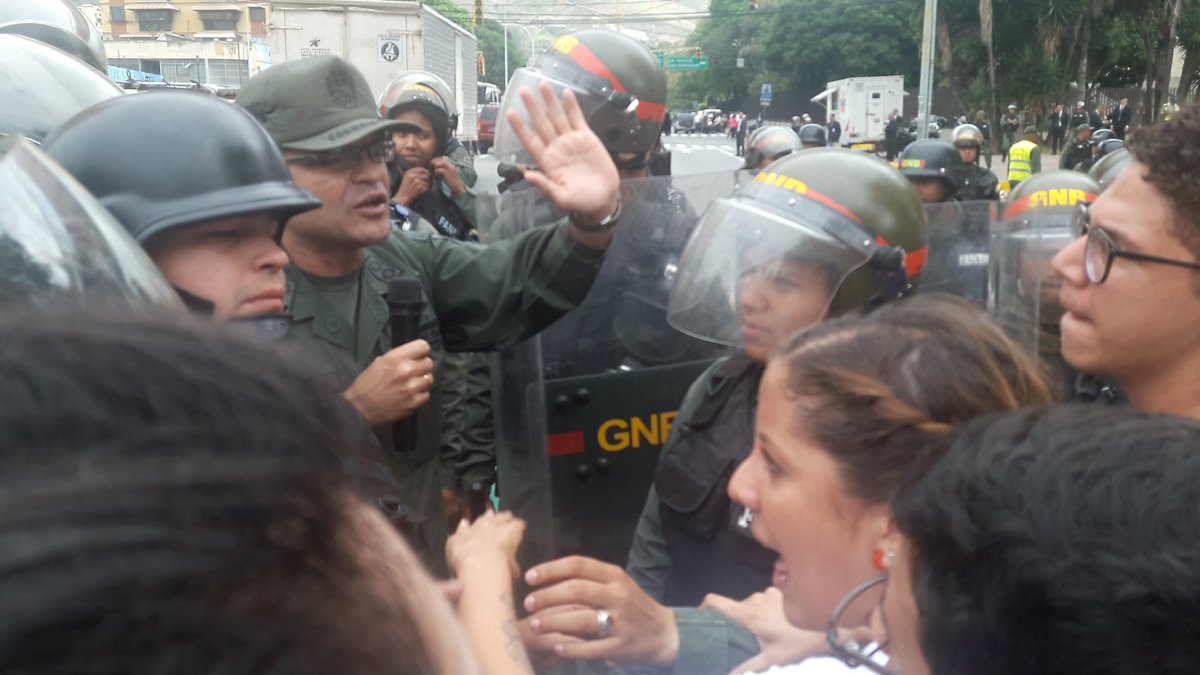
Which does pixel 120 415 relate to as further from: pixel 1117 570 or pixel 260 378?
pixel 1117 570

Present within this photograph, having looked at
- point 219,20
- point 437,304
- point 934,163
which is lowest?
point 437,304

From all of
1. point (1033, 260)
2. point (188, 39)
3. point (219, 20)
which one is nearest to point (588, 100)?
point (1033, 260)

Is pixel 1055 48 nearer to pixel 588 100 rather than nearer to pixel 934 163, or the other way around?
pixel 934 163

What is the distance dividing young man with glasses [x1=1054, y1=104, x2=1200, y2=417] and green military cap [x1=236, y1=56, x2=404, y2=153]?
5.95ft

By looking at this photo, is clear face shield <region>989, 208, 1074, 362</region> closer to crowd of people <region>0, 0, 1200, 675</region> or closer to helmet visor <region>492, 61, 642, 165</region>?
crowd of people <region>0, 0, 1200, 675</region>

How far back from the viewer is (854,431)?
166 centimetres

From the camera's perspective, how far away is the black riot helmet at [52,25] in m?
3.75

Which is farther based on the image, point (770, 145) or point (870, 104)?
point (870, 104)

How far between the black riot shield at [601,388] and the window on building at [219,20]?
73.0 meters

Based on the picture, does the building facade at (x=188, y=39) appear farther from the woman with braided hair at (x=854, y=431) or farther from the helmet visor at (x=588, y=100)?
the woman with braided hair at (x=854, y=431)

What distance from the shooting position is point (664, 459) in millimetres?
2482

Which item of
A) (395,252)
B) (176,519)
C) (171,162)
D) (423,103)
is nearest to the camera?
(176,519)

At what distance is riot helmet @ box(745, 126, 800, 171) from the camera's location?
7.58 metres

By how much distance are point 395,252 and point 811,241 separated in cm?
118
